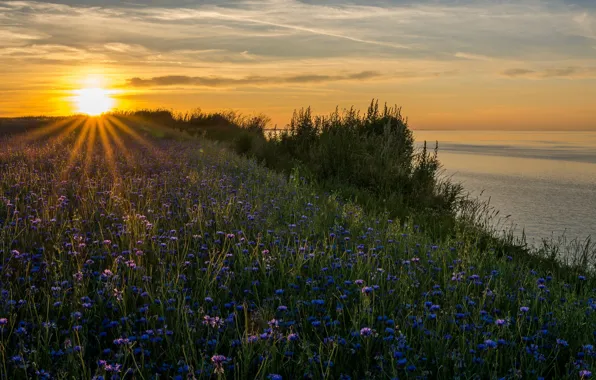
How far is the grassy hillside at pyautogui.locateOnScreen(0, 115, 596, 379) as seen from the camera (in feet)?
10.1

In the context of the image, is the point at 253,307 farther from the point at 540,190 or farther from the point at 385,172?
the point at 540,190

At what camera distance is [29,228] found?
18.1 ft

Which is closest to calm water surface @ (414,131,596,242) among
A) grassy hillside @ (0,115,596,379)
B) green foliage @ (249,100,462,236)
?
green foliage @ (249,100,462,236)

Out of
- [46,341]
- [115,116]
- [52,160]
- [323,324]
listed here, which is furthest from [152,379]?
[115,116]

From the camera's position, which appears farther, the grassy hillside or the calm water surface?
the calm water surface

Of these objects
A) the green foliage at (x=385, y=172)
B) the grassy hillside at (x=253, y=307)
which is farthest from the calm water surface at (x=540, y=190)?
the grassy hillside at (x=253, y=307)

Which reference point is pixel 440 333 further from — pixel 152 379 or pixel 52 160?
pixel 52 160

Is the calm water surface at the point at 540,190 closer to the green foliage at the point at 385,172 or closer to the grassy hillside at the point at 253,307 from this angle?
the green foliage at the point at 385,172

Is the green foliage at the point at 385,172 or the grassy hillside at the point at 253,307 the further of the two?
the green foliage at the point at 385,172

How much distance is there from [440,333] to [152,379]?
2029 millimetres

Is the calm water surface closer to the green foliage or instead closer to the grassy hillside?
the green foliage

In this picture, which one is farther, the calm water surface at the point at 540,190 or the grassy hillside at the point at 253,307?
the calm water surface at the point at 540,190

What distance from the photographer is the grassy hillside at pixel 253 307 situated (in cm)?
307

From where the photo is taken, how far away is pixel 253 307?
3900 millimetres
